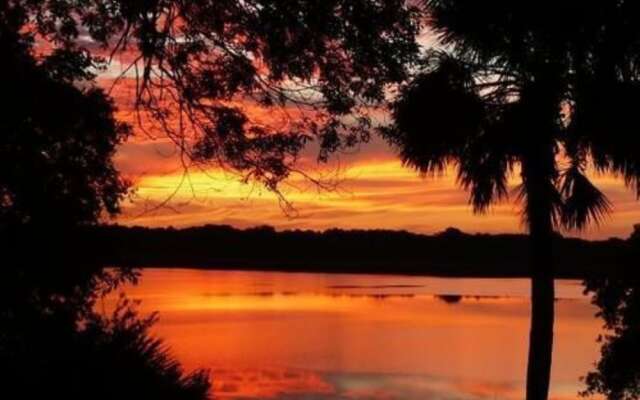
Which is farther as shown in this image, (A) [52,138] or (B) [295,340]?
(B) [295,340]

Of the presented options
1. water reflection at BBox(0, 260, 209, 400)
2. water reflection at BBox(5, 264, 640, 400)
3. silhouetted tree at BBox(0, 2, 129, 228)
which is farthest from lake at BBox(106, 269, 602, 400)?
water reflection at BBox(0, 260, 209, 400)

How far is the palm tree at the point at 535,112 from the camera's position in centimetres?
1834

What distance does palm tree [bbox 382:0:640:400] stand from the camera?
18344 millimetres

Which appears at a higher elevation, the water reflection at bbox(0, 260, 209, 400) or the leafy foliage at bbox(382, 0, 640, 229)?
the leafy foliage at bbox(382, 0, 640, 229)

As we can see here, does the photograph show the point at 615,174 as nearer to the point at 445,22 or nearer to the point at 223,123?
the point at 445,22

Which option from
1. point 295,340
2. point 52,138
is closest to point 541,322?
point 52,138

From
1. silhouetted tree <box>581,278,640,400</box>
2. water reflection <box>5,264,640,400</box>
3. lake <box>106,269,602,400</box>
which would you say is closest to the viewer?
water reflection <box>5,264,640,400</box>

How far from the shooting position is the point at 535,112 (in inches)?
760

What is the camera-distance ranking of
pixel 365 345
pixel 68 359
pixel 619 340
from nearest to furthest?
pixel 68 359
pixel 619 340
pixel 365 345

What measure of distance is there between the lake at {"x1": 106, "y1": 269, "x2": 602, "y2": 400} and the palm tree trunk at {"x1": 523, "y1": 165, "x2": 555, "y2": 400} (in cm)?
2998

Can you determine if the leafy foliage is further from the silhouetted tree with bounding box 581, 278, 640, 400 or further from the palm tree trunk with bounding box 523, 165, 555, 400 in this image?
the silhouetted tree with bounding box 581, 278, 640, 400

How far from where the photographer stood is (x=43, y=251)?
49.1 ft

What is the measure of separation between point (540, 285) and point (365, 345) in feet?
204

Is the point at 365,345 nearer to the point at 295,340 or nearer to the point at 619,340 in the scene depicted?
the point at 295,340
